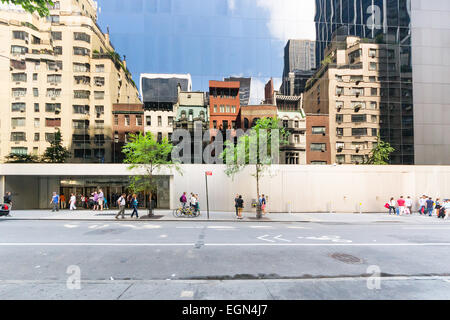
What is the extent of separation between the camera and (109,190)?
24047mm

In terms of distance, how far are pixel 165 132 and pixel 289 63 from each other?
1484 cm

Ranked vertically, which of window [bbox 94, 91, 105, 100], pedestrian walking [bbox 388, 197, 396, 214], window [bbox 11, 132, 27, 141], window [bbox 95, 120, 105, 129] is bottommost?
pedestrian walking [bbox 388, 197, 396, 214]

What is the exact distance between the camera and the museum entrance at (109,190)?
77.9 feet

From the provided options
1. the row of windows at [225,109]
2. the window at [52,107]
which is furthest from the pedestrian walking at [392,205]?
the window at [52,107]

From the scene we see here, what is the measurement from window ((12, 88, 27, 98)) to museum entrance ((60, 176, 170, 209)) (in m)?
9.26

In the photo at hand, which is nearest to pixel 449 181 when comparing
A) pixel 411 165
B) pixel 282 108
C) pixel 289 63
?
pixel 411 165

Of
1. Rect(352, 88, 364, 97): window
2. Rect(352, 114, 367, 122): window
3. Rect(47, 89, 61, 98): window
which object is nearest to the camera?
Rect(47, 89, 61, 98): window

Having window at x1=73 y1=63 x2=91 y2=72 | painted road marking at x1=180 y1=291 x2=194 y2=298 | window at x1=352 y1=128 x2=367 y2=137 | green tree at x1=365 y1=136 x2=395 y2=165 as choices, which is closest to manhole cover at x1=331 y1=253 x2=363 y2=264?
painted road marking at x1=180 y1=291 x2=194 y2=298

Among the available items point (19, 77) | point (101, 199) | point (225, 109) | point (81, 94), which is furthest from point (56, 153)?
point (225, 109)

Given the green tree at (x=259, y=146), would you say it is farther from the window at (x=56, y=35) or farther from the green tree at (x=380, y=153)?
the window at (x=56, y=35)

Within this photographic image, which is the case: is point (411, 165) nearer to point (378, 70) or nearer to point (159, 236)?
point (378, 70)

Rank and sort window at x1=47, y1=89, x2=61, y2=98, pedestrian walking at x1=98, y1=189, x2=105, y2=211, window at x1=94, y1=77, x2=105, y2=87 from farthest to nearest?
window at x1=94, y1=77, x2=105, y2=87 < window at x1=47, y1=89, x2=61, y2=98 < pedestrian walking at x1=98, y1=189, x2=105, y2=211

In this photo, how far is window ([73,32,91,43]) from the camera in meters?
23.9

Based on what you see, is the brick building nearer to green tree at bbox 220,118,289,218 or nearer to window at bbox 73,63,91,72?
window at bbox 73,63,91,72
